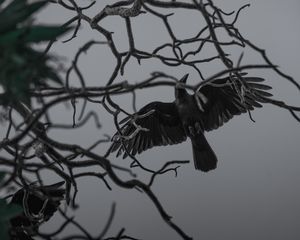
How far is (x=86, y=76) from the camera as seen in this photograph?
1.51 metres

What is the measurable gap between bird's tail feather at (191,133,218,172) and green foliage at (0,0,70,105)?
2.63ft

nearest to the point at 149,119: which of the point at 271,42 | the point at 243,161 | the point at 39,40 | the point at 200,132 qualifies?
the point at 200,132

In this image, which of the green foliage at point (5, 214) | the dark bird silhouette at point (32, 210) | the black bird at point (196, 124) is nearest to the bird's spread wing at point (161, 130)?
the black bird at point (196, 124)

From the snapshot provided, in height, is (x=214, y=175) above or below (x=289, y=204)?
above

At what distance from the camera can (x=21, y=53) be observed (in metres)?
0.40

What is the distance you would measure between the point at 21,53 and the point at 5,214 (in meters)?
0.22

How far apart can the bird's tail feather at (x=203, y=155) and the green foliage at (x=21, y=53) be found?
0.80m

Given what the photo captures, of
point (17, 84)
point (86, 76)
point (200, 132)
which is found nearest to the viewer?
point (17, 84)

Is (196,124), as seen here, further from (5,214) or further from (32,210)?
(5,214)

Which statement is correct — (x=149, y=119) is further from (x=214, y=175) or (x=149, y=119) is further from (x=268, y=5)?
(x=268, y=5)

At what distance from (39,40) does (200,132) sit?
82 cm

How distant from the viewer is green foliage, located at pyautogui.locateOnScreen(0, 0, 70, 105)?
14.9 inches

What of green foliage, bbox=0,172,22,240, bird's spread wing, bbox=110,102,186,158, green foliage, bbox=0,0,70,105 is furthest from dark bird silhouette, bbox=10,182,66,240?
bird's spread wing, bbox=110,102,186,158

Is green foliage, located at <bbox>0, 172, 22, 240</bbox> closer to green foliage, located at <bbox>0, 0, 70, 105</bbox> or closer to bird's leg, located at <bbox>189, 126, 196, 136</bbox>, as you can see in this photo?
Answer: green foliage, located at <bbox>0, 0, 70, 105</bbox>
